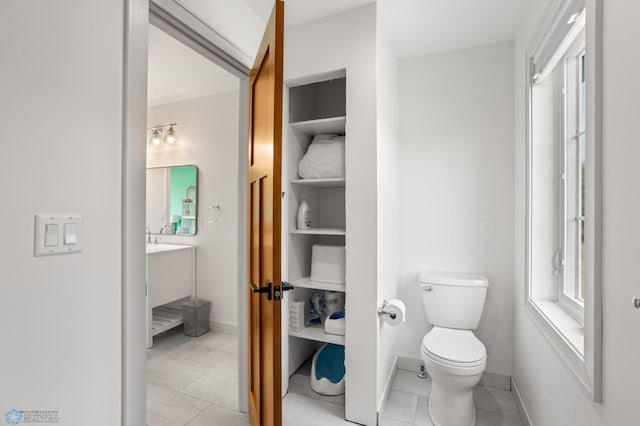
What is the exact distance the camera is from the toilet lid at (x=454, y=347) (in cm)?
166

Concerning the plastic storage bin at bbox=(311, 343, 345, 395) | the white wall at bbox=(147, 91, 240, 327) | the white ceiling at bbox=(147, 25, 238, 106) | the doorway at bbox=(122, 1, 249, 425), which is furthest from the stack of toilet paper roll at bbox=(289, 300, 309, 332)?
the white ceiling at bbox=(147, 25, 238, 106)

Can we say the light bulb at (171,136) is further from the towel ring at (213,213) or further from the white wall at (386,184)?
the white wall at (386,184)

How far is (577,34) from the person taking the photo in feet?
4.35

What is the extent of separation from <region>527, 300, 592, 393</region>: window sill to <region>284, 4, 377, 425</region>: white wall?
83 cm

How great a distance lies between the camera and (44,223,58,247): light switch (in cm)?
86

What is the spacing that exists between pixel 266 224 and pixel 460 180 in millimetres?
1645

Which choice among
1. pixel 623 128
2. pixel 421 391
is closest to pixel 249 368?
pixel 421 391

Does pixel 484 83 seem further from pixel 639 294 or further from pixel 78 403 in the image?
pixel 78 403

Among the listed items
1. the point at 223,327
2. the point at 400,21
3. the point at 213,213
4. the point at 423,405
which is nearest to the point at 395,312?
the point at 423,405

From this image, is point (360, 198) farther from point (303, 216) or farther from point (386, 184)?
point (303, 216)

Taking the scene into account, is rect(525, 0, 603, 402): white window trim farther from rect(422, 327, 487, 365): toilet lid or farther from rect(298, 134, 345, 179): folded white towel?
rect(298, 134, 345, 179): folded white towel

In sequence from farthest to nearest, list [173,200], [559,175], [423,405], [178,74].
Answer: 1. [173,200]
2. [178,74]
3. [423,405]
4. [559,175]

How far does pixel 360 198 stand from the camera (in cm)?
181

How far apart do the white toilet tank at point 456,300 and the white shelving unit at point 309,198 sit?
698mm
